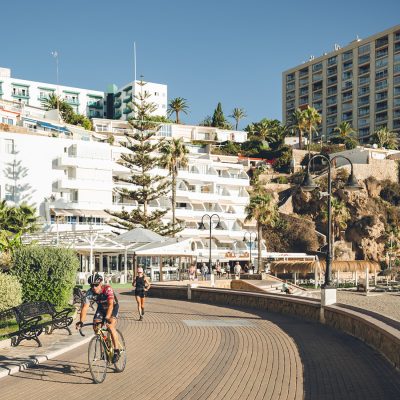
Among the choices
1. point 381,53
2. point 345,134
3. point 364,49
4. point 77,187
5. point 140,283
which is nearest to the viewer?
point 140,283

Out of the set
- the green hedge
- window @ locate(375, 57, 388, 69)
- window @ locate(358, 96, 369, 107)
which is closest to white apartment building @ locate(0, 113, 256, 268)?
the green hedge

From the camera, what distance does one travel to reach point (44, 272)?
60.6 feet

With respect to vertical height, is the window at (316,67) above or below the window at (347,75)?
above

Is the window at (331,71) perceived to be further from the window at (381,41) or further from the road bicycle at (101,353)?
the road bicycle at (101,353)

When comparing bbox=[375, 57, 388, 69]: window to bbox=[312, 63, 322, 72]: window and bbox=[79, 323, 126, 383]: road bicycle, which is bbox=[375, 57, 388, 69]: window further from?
bbox=[79, 323, 126, 383]: road bicycle

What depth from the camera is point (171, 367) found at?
10.9 meters

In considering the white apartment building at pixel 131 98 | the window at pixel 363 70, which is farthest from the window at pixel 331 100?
the white apartment building at pixel 131 98

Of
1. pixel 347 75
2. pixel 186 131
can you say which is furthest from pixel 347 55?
pixel 186 131

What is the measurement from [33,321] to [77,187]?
46.1 metres

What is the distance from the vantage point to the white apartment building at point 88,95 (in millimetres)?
117312

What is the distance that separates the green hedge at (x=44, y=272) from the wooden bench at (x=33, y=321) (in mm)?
3080

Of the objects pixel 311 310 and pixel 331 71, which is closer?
pixel 311 310

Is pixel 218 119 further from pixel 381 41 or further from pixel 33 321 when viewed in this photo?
pixel 33 321

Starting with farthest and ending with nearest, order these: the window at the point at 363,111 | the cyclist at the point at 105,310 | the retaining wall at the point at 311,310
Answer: the window at the point at 363,111
the retaining wall at the point at 311,310
the cyclist at the point at 105,310
